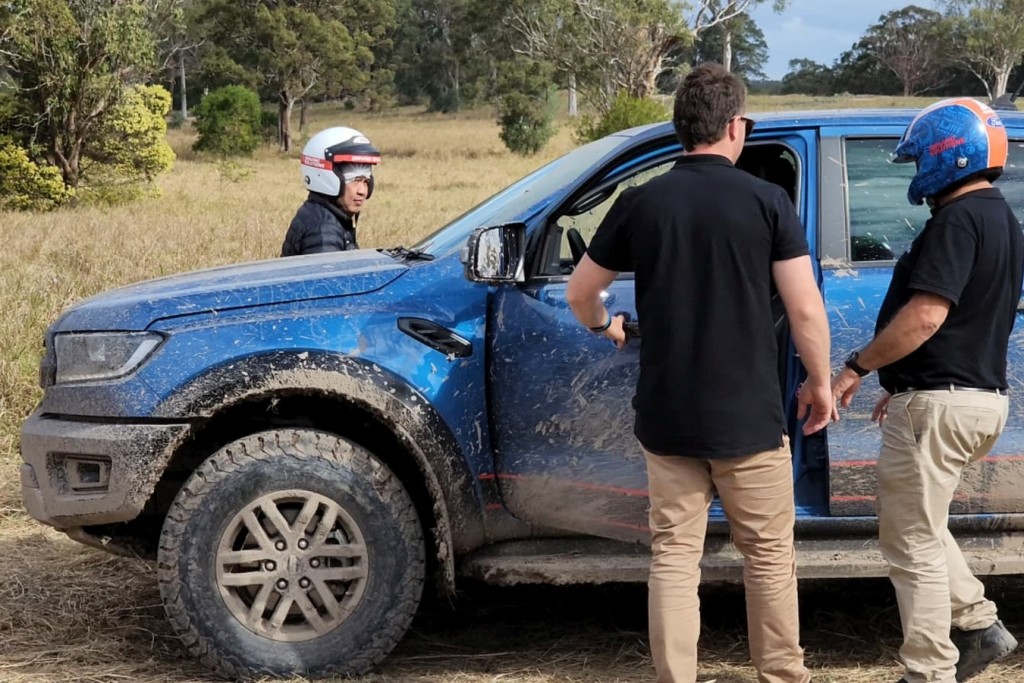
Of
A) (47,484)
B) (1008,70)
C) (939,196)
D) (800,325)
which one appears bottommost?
(47,484)

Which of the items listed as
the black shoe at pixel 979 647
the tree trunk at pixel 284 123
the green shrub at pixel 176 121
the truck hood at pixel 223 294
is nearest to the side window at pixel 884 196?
the black shoe at pixel 979 647

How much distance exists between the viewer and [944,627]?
11.8 feet

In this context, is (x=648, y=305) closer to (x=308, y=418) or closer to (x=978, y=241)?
(x=978, y=241)

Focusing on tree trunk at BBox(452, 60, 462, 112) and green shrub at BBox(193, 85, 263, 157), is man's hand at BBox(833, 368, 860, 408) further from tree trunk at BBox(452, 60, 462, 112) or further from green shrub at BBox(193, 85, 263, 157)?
tree trunk at BBox(452, 60, 462, 112)

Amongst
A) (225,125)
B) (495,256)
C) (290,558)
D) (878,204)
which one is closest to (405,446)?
(290,558)

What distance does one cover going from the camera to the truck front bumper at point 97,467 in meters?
3.86

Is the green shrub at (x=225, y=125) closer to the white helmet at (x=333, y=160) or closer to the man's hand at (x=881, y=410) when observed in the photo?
the white helmet at (x=333, y=160)

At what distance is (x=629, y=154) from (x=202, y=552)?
190cm

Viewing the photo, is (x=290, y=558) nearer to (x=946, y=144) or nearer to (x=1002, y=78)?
(x=946, y=144)

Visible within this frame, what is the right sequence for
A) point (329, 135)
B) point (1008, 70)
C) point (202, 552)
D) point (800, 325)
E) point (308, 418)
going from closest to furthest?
1. point (800, 325)
2. point (202, 552)
3. point (308, 418)
4. point (329, 135)
5. point (1008, 70)

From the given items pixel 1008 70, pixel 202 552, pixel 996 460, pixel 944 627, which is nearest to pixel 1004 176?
pixel 996 460

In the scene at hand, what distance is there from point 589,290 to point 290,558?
1318 millimetres

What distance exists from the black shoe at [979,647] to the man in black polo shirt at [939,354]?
0.12 metres

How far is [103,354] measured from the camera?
3965 millimetres
